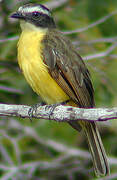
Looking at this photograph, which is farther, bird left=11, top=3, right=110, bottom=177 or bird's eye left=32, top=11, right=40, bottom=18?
bird's eye left=32, top=11, right=40, bottom=18

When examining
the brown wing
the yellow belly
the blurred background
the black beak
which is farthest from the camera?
the blurred background

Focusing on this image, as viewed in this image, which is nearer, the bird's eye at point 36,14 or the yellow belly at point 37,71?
the yellow belly at point 37,71

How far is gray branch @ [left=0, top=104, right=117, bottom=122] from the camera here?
538cm

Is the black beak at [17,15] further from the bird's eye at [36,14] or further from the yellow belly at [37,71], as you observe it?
the yellow belly at [37,71]

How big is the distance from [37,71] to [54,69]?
0.85 ft

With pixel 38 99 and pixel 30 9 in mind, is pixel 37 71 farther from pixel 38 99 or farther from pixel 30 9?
pixel 38 99

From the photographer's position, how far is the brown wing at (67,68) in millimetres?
6516

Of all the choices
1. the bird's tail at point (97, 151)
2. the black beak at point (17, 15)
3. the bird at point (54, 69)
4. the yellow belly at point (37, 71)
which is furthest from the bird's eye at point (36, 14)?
the bird's tail at point (97, 151)

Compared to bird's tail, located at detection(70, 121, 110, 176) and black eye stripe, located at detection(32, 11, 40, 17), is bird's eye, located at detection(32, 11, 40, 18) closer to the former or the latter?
black eye stripe, located at detection(32, 11, 40, 17)

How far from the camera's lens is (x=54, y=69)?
6535 mm

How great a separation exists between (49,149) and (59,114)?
2.84 meters

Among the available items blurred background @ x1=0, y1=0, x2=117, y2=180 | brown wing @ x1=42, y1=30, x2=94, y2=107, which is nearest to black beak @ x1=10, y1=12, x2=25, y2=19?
brown wing @ x1=42, y1=30, x2=94, y2=107

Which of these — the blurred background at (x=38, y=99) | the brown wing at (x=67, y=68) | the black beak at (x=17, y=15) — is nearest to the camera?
the brown wing at (x=67, y=68)

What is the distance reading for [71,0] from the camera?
8562 mm
